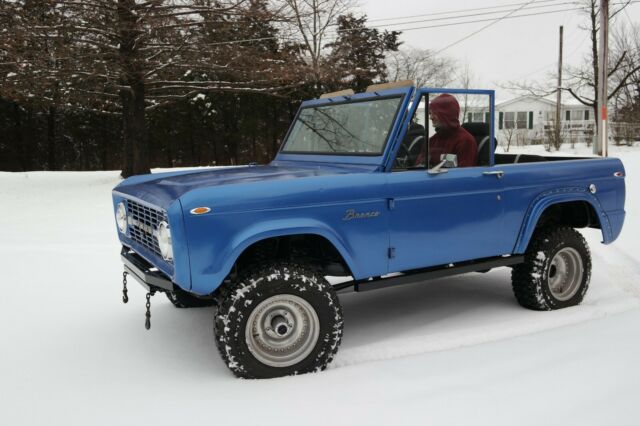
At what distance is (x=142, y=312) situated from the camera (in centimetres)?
512

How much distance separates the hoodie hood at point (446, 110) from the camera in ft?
14.3

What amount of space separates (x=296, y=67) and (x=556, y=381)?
47.2ft

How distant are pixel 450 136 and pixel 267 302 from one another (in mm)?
2139

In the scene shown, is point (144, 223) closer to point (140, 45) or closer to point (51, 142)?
point (140, 45)

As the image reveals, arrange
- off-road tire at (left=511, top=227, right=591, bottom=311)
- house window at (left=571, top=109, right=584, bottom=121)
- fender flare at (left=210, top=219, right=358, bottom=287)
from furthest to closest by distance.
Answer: house window at (left=571, top=109, right=584, bottom=121)
off-road tire at (left=511, top=227, right=591, bottom=311)
fender flare at (left=210, top=219, right=358, bottom=287)

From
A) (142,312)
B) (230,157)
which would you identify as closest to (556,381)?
(142,312)

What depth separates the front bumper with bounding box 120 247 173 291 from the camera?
365 centimetres

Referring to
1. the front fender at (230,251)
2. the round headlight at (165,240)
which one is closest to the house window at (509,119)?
the front fender at (230,251)

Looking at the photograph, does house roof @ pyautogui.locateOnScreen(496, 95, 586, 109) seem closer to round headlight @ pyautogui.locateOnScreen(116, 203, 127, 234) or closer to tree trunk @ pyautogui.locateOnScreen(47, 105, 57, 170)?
tree trunk @ pyautogui.locateOnScreen(47, 105, 57, 170)

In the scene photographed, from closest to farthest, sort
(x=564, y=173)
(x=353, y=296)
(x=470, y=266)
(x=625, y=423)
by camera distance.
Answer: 1. (x=625, y=423)
2. (x=470, y=266)
3. (x=564, y=173)
4. (x=353, y=296)

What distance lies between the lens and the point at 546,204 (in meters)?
4.69

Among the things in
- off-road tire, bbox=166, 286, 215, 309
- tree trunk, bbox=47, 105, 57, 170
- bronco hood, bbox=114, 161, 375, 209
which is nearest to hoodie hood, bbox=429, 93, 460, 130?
bronco hood, bbox=114, 161, 375, 209

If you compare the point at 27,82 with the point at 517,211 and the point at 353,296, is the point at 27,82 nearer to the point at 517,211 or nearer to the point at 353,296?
the point at 353,296

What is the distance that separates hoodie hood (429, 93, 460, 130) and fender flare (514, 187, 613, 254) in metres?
0.93
